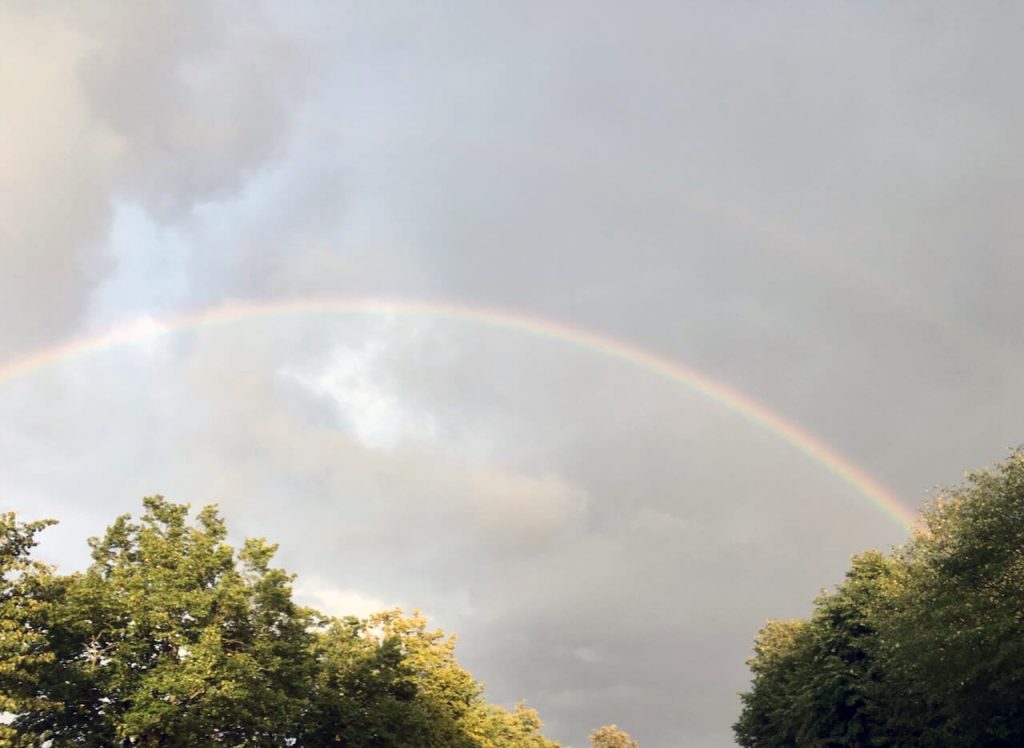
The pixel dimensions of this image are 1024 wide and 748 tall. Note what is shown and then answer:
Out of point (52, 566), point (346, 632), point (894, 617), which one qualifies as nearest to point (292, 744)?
point (346, 632)

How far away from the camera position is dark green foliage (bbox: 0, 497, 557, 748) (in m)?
33.3

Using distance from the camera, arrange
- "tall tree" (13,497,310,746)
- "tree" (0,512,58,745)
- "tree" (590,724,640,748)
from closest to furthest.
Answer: "tree" (0,512,58,745) < "tall tree" (13,497,310,746) < "tree" (590,724,640,748)

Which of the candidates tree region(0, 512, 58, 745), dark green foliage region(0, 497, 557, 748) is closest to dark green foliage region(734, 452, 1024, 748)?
dark green foliage region(0, 497, 557, 748)

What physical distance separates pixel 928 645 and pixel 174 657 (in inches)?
1404

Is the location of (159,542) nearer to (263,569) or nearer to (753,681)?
(263,569)

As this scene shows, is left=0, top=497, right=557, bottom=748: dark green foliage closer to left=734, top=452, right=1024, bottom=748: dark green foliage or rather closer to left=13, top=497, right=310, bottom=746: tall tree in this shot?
left=13, top=497, right=310, bottom=746: tall tree

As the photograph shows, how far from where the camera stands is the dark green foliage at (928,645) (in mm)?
38469

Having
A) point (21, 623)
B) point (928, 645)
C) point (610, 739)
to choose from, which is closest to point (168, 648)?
point (21, 623)

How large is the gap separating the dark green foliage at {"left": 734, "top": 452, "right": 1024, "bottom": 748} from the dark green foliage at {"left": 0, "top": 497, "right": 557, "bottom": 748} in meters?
28.8

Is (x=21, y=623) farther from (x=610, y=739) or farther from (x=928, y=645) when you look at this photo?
(x=610, y=739)

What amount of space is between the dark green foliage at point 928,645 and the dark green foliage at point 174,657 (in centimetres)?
2880

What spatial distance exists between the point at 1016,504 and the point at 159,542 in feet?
132

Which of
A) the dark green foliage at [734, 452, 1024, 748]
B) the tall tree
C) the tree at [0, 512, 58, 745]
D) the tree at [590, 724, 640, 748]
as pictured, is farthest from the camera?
the tree at [590, 724, 640, 748]

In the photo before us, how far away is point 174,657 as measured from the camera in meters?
38.0
